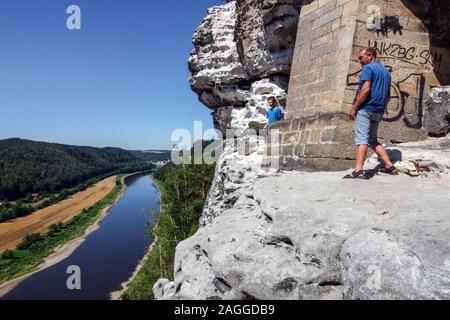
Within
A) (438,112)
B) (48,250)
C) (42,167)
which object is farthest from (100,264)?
(42,167)

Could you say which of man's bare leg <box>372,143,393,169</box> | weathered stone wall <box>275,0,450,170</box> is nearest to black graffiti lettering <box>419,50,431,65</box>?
weathered stone wall <box>275,0,450,170</box>

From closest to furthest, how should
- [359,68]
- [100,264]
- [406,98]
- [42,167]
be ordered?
[359,68] < [406,98] < [100,264] < [42,167]

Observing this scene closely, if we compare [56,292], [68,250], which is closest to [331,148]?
[56,292]

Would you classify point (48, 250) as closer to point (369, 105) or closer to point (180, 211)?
point (180, 211)

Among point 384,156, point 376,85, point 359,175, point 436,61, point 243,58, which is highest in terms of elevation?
point 243,58

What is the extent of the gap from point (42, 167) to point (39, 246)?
5711 cm

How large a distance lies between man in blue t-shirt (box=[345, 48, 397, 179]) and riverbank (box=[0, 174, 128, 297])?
127 ft

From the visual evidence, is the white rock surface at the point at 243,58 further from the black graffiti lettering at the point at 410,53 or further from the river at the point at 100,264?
the river at the point at 100,264

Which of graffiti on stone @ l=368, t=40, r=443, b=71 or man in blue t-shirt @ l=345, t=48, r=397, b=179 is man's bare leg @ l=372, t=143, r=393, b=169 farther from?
graffiti on stone @ l=368, t=40, r=443, b=71

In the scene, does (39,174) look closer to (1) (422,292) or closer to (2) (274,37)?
(2) (274,37)

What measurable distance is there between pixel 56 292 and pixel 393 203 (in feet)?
125

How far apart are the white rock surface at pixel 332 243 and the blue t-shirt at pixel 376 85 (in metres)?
0.85

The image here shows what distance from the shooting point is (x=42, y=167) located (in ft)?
331

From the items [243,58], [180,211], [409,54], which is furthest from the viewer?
[180,211]
